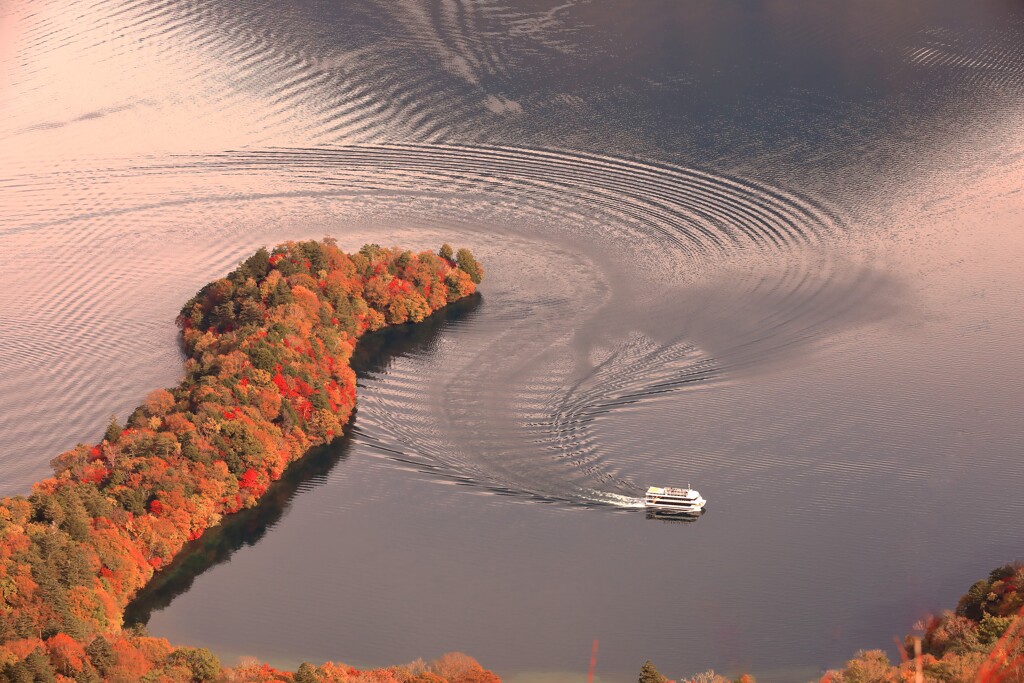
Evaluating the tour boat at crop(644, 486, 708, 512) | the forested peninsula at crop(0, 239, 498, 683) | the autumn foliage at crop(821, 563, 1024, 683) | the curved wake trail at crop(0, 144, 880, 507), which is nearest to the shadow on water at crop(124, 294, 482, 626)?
the forested peninsula at crop(0, 239, 498, 683)

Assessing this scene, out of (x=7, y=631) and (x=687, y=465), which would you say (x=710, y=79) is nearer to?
(x=687, y=465)

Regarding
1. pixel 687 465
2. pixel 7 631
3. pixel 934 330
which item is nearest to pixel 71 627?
pixel 7 631

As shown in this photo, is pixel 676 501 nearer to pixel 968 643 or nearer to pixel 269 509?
pixel 968 643

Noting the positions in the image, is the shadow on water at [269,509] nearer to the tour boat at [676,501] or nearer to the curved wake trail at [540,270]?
the curved wake trail at [540,270]

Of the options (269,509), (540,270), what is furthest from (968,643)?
(540,270)

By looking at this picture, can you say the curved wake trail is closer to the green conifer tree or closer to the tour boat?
the tour boat
